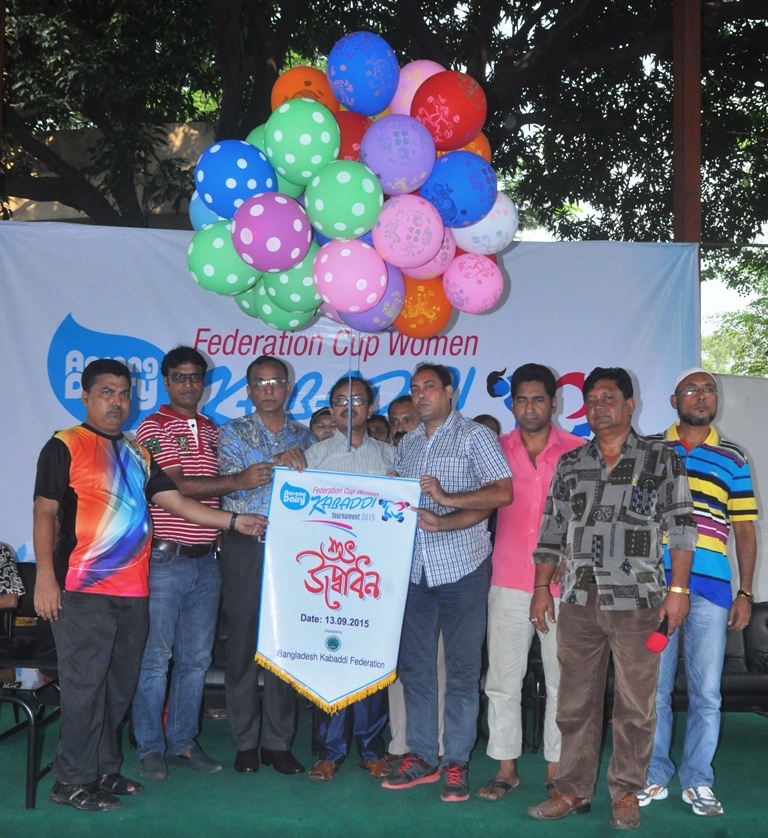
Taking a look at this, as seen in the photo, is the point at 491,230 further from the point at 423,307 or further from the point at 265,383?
the point at 265,383

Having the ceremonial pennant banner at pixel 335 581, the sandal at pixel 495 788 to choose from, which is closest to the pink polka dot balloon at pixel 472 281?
the ceremonial pennant banner at pixel 335 581

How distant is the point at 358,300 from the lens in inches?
140

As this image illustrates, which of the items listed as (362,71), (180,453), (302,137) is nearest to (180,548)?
(180,453)

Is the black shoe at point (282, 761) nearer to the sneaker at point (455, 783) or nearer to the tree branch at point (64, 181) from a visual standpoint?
the sneaker at point (455, 783)

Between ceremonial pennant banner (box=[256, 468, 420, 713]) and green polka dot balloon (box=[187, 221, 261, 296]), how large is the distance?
0.83 metres

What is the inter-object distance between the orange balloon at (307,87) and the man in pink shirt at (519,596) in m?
1.39

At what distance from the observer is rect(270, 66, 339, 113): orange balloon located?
12.5ft

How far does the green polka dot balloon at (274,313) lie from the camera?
4.07 meters

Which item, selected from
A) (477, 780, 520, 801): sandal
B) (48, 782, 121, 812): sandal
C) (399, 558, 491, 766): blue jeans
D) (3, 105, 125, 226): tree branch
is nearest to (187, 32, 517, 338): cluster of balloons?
(399, 558, 491, 766): blue jeans

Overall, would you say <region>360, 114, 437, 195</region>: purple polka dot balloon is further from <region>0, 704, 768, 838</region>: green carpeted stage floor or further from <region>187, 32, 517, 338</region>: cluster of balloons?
<region>0, 704, 768, 838</region>: green carpeted stage floor

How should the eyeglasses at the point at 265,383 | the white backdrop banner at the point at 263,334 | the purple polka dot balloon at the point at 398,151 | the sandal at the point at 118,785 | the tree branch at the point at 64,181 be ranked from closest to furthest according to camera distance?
the purple polka dot balloon at the point at 398,151 < the sandal at the point at 118,785 < the eyeglasses at the point at 265,383 < the white backdrop banner at the point at 263,334 < the tree branch at the point at 64,181

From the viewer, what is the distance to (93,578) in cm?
354

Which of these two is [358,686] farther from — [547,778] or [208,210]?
[208,210]

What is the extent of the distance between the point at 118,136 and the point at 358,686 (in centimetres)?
593
